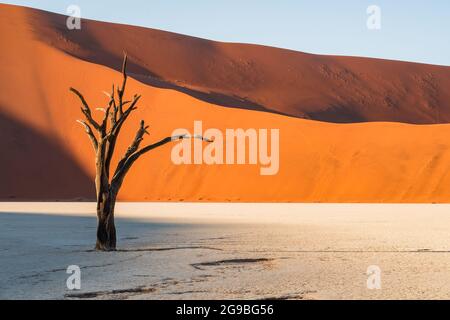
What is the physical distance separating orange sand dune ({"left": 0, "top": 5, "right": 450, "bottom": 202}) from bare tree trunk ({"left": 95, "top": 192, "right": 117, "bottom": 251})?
31.3 m

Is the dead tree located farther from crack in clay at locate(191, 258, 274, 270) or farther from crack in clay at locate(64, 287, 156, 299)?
crack in clay at locate(64, 287, 156, 299)

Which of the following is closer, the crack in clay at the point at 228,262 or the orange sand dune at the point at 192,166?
the crack in clay at the point at 228,262

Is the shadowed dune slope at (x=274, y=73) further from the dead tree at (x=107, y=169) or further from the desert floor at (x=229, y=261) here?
the dead tree at (x=107, y=169)

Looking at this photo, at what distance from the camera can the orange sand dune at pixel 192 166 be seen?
4656 centimetres

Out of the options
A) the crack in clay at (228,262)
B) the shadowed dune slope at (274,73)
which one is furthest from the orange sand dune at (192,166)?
the crack in clay at (228,262)

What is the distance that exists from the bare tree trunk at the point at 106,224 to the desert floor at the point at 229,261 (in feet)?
1.17

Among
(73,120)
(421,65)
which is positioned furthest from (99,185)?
(421,65)

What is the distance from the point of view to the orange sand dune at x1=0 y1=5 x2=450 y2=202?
46562 millimetres

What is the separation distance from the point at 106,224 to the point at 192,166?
35.3 meters

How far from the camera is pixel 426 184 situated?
45281 mm

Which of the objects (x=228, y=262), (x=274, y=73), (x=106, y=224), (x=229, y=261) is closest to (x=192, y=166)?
(x=106, y=224)

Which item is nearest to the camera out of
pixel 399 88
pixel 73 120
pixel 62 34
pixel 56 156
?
pixel 56 156
